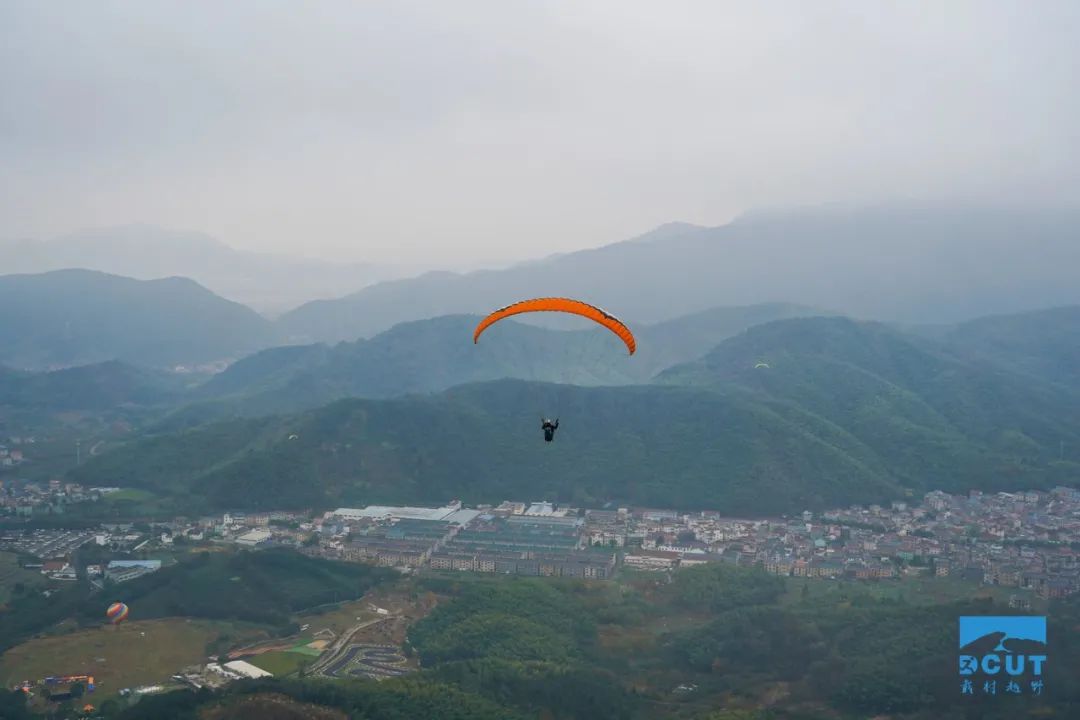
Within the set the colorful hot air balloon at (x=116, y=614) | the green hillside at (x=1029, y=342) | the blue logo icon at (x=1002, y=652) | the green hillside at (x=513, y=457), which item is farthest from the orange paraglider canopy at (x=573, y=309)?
the green hillside at (x=1029, y=342)

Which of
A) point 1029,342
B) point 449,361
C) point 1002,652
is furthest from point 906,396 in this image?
point 449,361

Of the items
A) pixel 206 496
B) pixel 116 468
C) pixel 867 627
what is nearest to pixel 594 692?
pixel 867 627

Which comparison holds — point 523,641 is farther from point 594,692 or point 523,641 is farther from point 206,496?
point 206,496

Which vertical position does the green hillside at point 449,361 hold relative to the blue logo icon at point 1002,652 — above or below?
above

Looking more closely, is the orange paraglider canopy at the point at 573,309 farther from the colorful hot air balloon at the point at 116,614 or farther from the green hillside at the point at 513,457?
the green hillside at the point at 513,457

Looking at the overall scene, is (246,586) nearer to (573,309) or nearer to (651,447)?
(573,309)

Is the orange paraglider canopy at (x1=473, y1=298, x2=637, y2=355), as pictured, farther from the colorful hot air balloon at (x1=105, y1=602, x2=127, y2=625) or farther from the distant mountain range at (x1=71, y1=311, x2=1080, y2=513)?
the distant mountain range at (x1=71, y1=311, x2=1080, y2=513)
